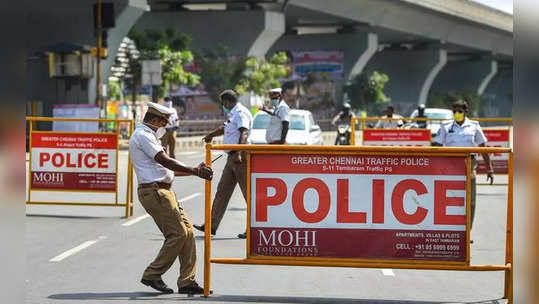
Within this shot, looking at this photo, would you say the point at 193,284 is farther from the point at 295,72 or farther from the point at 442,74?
the point at 442,74

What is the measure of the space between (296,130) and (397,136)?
205 inches

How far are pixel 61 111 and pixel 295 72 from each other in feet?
144

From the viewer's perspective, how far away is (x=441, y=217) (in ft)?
28.5

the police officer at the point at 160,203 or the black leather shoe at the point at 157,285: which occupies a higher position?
the police officer at the point at 160,203

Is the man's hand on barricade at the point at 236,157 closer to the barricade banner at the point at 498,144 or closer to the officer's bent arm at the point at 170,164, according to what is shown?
the officer's bent arm at the point at 170,164

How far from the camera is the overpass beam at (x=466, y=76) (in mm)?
101750

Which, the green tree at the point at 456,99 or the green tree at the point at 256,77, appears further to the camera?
the green tree at the point at 456,99

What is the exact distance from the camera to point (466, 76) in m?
104

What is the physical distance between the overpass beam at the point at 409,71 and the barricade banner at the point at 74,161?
237ft

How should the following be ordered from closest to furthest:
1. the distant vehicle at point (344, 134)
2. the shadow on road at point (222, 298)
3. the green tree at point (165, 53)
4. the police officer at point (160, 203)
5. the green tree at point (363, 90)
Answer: the shadow on road at point (222, 298)
the police officer at point (160, 203)
the distant vehicle at point (344, 134)
the green tree at point (165, 53)
the green tree at point (363, 90)

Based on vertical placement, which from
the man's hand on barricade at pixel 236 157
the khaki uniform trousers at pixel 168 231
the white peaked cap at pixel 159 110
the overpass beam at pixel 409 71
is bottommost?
the khaki uniform trousers at pixel 168 231

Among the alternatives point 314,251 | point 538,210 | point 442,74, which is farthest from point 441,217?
point 442,74

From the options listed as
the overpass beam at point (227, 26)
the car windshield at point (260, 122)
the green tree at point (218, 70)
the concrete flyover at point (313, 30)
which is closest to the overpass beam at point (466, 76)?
the concrete flyover at point (313, 30)

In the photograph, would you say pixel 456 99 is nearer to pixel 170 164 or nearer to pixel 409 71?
pixel 409 71
